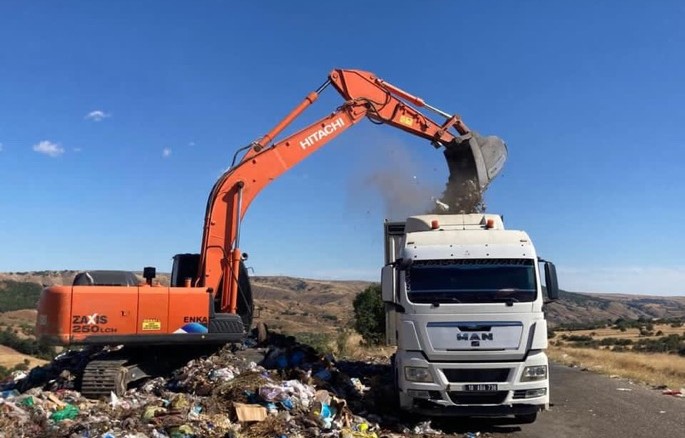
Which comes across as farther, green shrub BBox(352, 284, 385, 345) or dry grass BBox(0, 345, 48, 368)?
dry grass BBox(0, 345, 48, 368)

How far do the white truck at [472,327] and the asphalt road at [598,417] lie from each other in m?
0.53

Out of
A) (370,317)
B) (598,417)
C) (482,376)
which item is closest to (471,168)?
(598,417)

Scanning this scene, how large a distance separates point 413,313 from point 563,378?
8507mm

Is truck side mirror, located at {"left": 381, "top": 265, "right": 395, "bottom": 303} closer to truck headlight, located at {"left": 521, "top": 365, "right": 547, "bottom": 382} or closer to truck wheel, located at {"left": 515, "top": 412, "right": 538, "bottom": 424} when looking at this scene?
truck headlight, located at {"left": 521, "top": 365, "right": 547, "bottom": 382}

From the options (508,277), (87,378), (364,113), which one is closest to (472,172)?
(364,113)

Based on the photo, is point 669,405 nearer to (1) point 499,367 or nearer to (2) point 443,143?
(1) point 499,367

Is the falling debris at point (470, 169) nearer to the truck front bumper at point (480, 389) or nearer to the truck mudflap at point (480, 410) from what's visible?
the truck front bumper at point (480, 389)

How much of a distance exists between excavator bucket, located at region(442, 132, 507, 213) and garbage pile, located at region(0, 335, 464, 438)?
4.54 m

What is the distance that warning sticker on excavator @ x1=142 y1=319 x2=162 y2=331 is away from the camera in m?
10.1

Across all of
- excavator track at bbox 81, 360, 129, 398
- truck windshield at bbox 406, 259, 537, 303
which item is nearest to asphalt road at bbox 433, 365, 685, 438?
truck windshield at bbox 406, 259, 537, 303

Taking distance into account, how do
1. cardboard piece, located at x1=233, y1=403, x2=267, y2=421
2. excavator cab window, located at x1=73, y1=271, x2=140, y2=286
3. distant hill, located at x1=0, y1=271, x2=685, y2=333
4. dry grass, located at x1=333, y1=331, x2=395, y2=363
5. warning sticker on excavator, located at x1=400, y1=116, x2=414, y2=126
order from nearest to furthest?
cardboard piece, located at x1=233, y1=403, x2=267, y2=421 → excavator cab window, located at x1=73, y1=271, x2=140, y2=286 → warning sticker on excavator, located at x1=400, y1=116, x2=414, y2=126 → dry grass, located at x1=333, y1=331, x2=395, y2=363 → distant hill, located at x1=0, y1=271, x2=685, y2=333

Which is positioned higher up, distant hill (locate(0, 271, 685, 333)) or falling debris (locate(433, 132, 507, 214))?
falling debris (locate(433, 132, 507, 214))

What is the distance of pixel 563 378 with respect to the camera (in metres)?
15.4

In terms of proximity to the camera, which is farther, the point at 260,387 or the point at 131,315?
the point at 131,315
